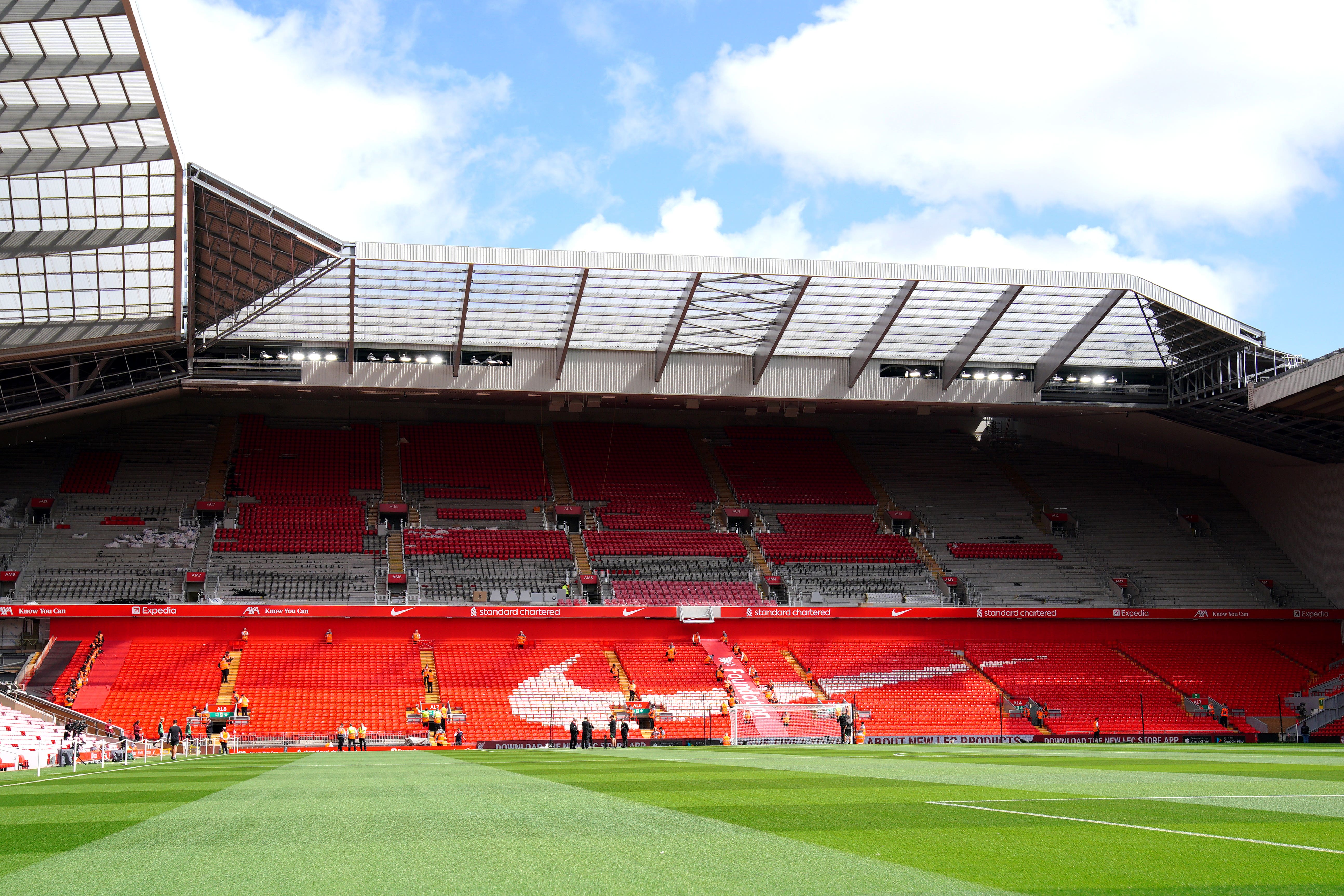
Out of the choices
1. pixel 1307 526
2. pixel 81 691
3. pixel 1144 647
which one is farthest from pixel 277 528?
pixel 1307 526

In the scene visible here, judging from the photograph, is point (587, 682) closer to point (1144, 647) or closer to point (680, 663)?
point (680, 663)

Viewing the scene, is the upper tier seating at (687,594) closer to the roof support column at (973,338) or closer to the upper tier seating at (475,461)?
the upper tier seating at (475,461)

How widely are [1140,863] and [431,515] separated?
45164 millimetres

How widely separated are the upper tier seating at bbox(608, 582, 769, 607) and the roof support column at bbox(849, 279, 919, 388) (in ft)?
32.9

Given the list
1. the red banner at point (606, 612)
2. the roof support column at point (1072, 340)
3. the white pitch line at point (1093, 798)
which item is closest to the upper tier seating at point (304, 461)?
the red banner at point (606, 612)

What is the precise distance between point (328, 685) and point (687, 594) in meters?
15.0

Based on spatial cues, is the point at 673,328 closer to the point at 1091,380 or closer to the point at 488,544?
the point at 488,544

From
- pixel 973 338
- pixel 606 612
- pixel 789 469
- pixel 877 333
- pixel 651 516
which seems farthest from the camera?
pixel 789 469

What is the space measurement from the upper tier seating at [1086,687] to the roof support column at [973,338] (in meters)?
11.8

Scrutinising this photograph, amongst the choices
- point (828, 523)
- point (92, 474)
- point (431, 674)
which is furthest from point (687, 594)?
point (92, 474)

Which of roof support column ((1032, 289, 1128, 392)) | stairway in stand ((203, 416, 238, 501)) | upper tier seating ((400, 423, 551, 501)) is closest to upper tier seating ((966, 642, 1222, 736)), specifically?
roof support column ((1032, 289, 1128, 392))

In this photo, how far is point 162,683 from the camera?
37.8 m

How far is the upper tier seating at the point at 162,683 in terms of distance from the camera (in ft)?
118

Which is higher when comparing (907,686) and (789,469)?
(789,469)
